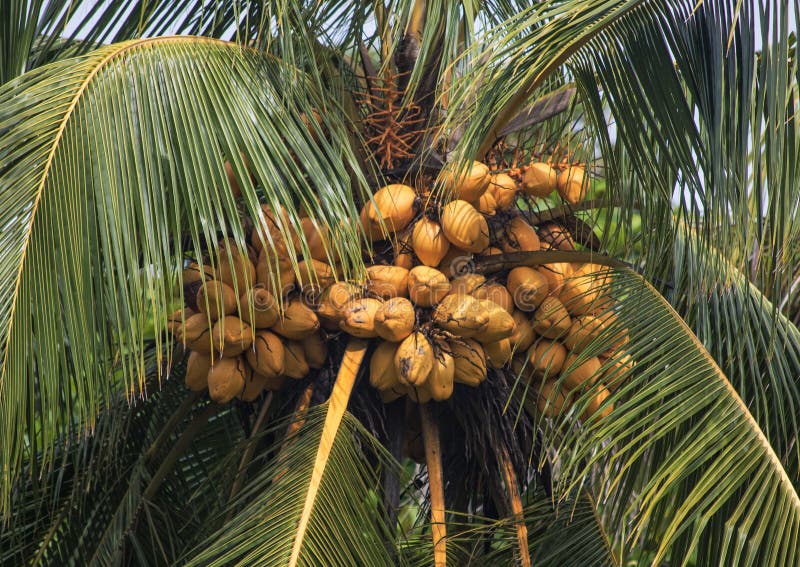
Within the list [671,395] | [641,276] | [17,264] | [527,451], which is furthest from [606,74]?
[17,264]

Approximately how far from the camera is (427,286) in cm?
246

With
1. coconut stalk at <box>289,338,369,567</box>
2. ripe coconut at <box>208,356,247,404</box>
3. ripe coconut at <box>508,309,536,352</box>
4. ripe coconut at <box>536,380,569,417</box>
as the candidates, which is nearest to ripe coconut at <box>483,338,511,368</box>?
ripe coconut at <box>508,309,536,352</box>

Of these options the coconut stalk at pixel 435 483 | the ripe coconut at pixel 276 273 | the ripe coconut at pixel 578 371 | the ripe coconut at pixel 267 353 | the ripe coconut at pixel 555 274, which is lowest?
the coconut stalk at pixel 435 483

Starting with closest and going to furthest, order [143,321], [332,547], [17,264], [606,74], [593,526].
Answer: [17,264] → [143,321] → [332,547] → [606,74] → [593,526]

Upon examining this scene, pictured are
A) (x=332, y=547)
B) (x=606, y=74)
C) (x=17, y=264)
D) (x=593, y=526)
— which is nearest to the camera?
(x=17, y=264)

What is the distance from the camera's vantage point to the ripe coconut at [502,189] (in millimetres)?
2652

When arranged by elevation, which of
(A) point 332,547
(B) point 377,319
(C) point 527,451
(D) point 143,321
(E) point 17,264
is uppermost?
(E) point 17,264

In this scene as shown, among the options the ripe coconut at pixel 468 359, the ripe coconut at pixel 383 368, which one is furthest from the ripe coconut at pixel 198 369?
the ripe coconut at pixel 468 359

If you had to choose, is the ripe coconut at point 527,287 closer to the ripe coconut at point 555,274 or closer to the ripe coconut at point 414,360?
the ripe coconut at point 555,274

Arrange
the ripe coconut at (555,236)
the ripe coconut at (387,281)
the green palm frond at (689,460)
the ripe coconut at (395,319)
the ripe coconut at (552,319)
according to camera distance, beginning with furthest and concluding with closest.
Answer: the ripe coconut at (555,236)
the ripe coconut at (552,319)
the ripe coconut at (387,281)
the ripe coconut at (395,319)
the green palm frond at (689,460)

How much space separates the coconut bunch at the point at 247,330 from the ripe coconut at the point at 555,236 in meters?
0.73

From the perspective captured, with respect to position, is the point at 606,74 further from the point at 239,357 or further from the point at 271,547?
the point at 271,547

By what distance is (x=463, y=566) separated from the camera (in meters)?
2.54

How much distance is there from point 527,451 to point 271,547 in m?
1.02
